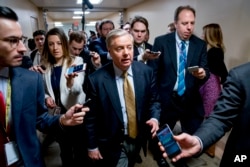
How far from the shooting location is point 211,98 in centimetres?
253

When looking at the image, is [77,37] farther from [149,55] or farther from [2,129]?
[2,129]

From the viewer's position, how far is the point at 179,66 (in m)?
1.93

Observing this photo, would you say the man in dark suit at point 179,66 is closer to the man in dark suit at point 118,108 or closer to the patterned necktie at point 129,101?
the man in dark suit at point 118,108

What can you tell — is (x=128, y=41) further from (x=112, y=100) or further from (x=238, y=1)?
(x=238, y=1)

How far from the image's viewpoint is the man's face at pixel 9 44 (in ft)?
3.25

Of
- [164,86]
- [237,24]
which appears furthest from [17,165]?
[237,24]

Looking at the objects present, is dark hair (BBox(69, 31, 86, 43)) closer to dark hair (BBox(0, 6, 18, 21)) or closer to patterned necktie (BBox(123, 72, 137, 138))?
patterned necktie (BBox(123, 72, 137, 138))

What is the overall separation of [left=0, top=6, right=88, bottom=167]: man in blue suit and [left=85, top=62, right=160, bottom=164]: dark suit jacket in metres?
0.34

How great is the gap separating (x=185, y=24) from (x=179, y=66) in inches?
15.2

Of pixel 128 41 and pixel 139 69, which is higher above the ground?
pixel 128 41

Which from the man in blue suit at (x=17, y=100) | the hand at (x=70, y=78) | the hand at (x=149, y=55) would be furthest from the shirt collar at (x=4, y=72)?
the hand at (x=149, y=55)

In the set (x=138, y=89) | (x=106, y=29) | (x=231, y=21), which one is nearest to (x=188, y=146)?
(x=138, y=89)

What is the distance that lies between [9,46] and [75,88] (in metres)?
0.86

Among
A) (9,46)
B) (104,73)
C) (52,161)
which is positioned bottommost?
(52,161)
